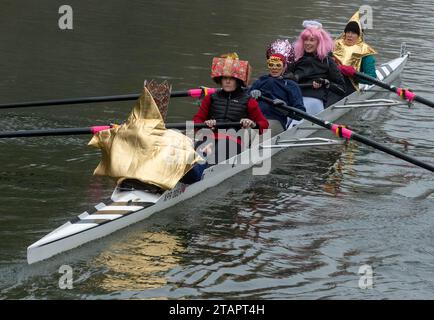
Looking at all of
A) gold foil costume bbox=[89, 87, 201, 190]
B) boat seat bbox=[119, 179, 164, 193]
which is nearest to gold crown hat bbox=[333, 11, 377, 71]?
gold foil costume bbox=[89, 87, 201, 190]

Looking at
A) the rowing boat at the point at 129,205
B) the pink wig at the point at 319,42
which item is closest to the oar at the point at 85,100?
the rowing boat at the point at 129,205

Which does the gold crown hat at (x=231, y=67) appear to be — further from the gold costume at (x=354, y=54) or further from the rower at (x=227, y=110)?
the gold costume at (x=354, y=54)

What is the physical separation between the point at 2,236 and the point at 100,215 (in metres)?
1.22

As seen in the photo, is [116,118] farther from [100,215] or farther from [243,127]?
[100,215]

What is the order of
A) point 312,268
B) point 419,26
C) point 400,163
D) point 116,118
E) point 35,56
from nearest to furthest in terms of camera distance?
point 312,268 < point 400,163 < point 116,118 < point 35,56 < point 419,26

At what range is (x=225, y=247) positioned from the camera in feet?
35.0

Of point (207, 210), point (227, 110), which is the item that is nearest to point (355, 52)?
point (227, 110)

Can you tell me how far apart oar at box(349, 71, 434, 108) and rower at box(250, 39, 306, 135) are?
305cm

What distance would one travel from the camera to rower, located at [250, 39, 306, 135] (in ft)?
47.1

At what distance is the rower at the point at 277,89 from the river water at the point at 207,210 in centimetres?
74

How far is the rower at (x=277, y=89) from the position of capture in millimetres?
14359

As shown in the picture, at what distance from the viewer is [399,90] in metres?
16.8

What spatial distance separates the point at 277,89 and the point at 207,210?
3.39m
